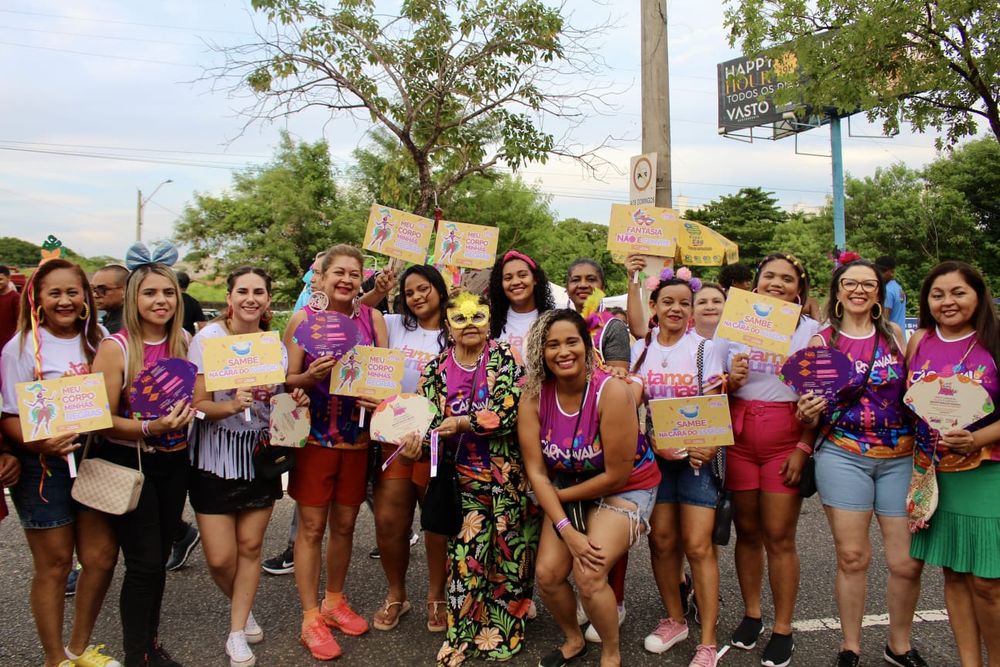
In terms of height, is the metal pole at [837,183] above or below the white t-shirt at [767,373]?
above

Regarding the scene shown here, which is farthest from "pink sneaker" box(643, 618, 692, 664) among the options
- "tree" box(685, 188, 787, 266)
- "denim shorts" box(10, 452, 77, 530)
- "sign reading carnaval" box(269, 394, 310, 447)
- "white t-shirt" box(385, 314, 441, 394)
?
"tree" box(685, 188, 787, 266)

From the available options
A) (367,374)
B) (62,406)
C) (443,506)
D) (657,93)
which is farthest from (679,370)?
(657,93)

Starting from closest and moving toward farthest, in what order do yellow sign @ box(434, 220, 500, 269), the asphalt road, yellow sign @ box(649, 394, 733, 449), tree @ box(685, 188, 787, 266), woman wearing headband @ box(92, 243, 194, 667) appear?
woman wearing headband @ box(92, 243, 194, 667)
yellow sign @ box(649, 394, 733, 449)
the asphalt road
yellow sign @ box(434, 220, 500, 269)
tree @ box(685, 188, 787, 266)

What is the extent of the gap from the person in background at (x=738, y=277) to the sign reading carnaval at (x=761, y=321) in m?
1.67

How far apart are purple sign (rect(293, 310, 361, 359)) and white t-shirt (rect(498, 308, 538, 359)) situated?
90 centimetres

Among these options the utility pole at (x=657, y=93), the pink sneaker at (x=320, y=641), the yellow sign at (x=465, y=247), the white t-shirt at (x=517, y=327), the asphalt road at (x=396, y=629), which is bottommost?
the asphalt road at (x=396, y=629)

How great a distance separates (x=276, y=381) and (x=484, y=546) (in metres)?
1.38

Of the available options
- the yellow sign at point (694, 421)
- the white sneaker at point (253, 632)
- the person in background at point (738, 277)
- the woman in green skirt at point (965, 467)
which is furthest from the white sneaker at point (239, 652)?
the person in background at point (738, 277)

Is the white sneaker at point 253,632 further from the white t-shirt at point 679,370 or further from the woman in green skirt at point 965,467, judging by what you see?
the woman in green skirt at point 965,467

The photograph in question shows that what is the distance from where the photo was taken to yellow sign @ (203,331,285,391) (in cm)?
326

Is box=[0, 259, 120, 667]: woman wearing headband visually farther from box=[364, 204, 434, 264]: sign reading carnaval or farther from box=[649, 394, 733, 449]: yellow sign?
box=[649, 394, 733, 449]: yellow sign

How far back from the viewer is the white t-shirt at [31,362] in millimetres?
3094

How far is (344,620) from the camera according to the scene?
377cm

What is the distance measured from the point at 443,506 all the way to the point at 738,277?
2990 mm
